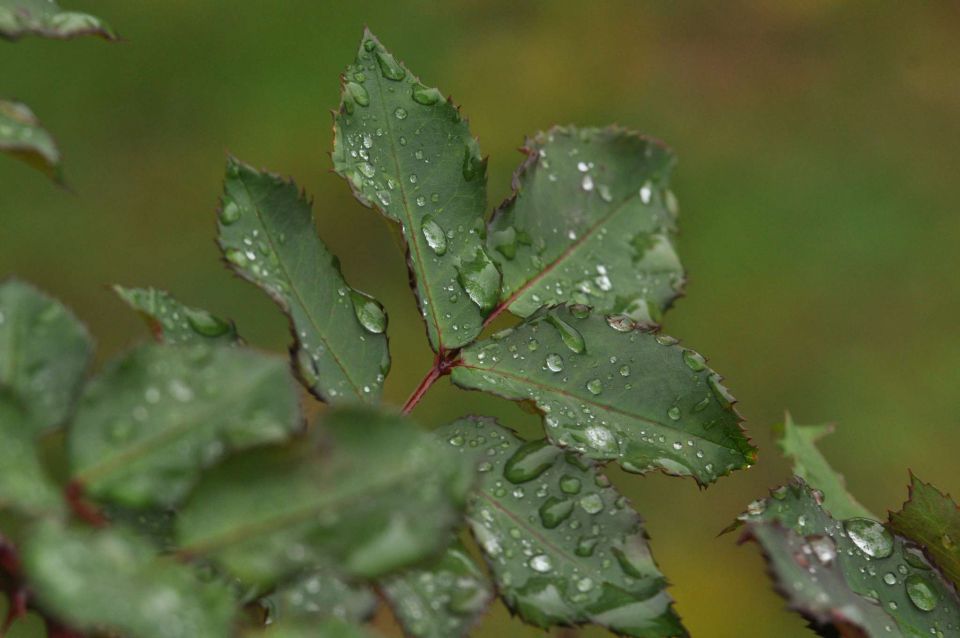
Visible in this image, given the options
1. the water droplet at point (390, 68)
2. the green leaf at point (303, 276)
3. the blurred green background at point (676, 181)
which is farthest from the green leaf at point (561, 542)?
the blurred green background at point (676, 181)

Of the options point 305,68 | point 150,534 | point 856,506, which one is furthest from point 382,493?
point 305,68

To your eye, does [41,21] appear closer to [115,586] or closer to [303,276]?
[303,276]

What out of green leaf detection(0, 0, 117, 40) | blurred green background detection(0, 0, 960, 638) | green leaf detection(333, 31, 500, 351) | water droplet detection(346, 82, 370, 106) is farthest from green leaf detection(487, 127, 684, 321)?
blurred green background detection(0, 0, 960, 638)

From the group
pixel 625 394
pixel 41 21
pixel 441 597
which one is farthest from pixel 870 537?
pixel 41 21

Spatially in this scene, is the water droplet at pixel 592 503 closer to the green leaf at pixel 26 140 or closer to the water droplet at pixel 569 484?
the water droplet at pixel 569 484

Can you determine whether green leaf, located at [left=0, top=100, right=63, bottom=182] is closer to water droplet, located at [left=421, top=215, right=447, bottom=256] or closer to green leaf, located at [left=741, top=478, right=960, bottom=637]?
water droplet, located at [left=421, top=215, right=447, bottom=256]

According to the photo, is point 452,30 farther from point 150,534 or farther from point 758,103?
point 150,534
